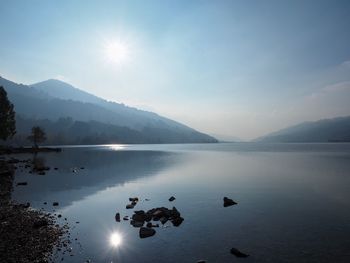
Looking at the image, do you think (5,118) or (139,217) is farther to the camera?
(5,118)

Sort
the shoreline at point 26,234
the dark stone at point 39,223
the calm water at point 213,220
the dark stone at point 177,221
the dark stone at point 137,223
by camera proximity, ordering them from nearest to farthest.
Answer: the shoreline at point 26,234 < the calm water at point 213,220 < the dark stone at point 39,223 < the dark stone at point 137,223 < the dark stone at point 177,221

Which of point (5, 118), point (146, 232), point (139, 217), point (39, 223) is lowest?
point (146, 232)

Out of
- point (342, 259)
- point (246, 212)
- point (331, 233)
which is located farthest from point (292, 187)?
point (342, 259)

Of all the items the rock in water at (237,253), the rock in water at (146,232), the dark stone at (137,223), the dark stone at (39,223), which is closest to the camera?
the rock in water at (237,253)

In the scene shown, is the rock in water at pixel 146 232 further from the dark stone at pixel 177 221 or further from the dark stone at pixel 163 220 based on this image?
the dark stone at pixel 177 221

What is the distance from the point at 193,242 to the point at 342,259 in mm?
14232

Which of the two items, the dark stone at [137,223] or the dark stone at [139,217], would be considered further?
the dark stone at [139,217]

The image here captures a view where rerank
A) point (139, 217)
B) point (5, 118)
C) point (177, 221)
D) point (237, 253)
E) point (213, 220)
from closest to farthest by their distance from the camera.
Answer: point (237, 253) < point (177, 221) < point (139, 217) < point (213, 220) < point (5, 118)

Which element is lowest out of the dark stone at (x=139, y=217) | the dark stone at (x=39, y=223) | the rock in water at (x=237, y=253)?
the rock in water at (x=237, y=253)

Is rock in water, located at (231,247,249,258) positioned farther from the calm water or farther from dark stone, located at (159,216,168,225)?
dark stone, located at (159,216,168,225)

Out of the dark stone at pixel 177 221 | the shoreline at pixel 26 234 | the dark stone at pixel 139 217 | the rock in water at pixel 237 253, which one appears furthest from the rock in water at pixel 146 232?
the rock in water at pixel 237 253

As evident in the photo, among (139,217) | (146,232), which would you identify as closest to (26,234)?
(146,232)

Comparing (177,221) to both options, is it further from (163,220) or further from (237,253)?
(237,253)

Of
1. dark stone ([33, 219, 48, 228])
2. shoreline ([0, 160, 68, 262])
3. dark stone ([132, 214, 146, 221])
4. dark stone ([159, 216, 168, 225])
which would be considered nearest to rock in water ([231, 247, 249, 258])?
dark stone ([159, 216, 168, 225])
